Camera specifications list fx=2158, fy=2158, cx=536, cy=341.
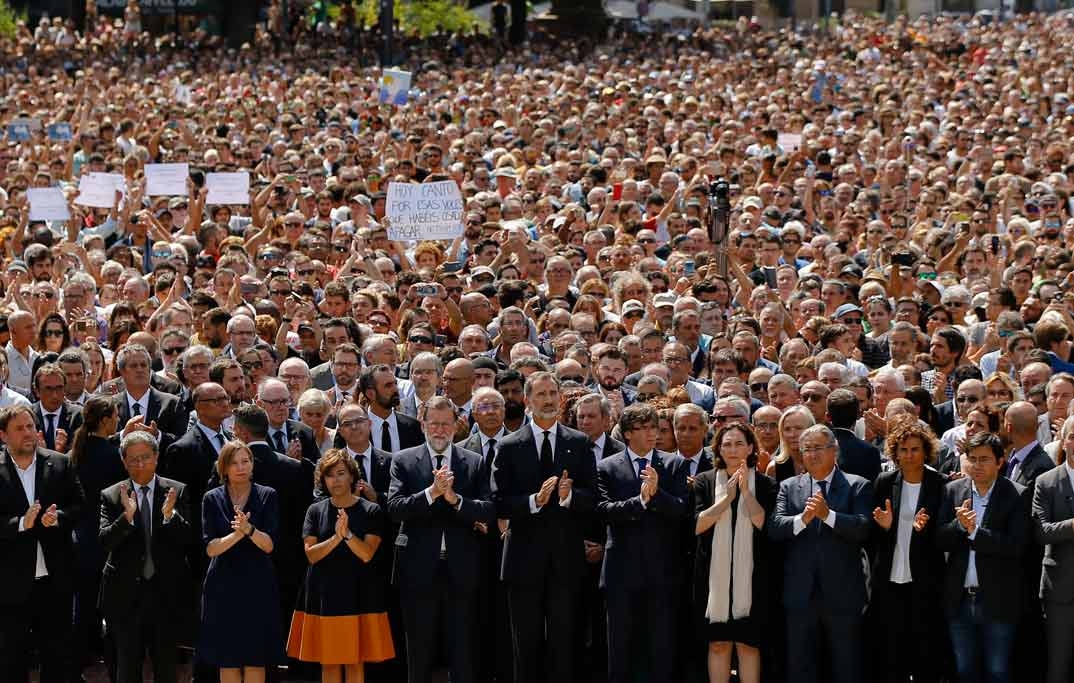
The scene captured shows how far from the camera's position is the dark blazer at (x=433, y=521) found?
11.6 m

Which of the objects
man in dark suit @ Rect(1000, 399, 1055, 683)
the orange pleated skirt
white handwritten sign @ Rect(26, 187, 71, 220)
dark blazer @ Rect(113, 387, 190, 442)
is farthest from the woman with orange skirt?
white handwritten sign @ Rect(26, 187, 71, 220)

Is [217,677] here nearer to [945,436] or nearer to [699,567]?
[699,567]

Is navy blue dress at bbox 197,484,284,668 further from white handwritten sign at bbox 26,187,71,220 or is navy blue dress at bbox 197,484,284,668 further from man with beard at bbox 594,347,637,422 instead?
white handwritten sign at bbox 26,187,71,220

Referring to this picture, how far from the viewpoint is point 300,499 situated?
39.4ft

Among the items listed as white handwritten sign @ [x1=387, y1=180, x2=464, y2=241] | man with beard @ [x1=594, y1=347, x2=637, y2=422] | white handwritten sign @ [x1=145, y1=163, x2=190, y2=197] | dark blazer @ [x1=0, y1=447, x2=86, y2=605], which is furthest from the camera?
white handwritten sign @ [x1=145, y1=163, x2=190, y2=197]

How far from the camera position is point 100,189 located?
68.3ft

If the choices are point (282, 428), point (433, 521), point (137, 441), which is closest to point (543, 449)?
point (433, 521)

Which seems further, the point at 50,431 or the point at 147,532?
the point at 50,431

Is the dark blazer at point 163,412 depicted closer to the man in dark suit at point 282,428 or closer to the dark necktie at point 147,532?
the man in dark suit at point 282,428

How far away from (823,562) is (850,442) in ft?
2.85

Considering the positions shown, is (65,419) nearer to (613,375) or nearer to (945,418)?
(613,375)

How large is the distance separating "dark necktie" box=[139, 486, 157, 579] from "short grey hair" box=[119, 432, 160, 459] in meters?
0.23

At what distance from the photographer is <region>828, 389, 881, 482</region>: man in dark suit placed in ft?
38.6

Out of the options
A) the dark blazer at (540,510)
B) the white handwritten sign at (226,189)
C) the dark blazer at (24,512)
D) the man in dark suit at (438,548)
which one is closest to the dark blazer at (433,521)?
the man in dark suit at (438,548)
